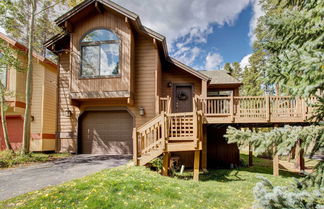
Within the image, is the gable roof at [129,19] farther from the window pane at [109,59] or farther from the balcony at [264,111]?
the balcony at [264,111]

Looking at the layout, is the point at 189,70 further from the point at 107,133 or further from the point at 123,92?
the point at 107,133

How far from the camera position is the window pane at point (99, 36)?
30.5ft

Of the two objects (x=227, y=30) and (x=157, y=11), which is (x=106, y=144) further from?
(x=227, y=30)

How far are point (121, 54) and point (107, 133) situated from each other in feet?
13.8

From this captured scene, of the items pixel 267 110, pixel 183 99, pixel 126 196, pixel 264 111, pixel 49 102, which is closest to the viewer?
pixel 126 196

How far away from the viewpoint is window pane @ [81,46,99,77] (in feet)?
30.4

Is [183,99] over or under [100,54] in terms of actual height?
under

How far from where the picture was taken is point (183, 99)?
10273 millimetres

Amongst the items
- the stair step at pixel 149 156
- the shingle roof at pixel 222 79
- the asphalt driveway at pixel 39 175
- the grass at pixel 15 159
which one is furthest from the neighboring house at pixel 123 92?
the asphalt driveway at pixel 39 175

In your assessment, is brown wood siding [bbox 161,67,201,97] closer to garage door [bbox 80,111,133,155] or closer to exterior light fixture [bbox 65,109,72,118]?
garage door [bbox 80,111,133,155]

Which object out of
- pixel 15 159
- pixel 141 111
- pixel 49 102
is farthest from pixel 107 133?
pixel 49 102

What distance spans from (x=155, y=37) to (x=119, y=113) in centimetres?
436

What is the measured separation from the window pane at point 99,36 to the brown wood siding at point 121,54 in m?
0.20

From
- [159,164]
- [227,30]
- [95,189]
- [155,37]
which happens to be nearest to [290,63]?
[95,189]
